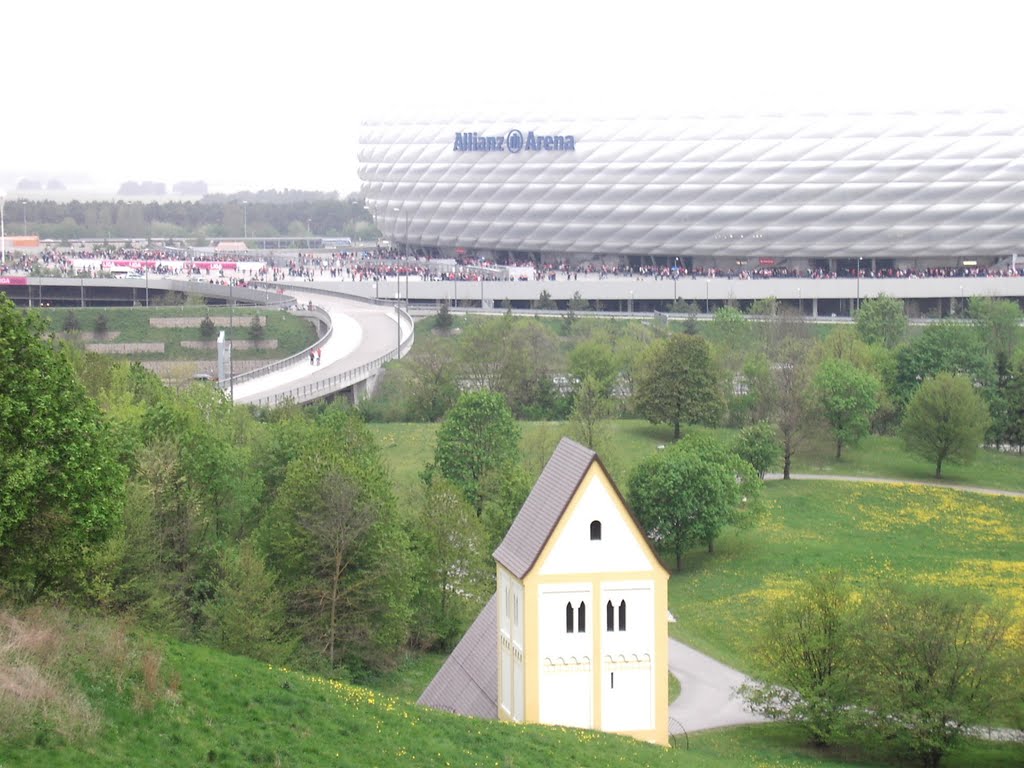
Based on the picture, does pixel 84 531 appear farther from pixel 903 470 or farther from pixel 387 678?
pixel 903 470

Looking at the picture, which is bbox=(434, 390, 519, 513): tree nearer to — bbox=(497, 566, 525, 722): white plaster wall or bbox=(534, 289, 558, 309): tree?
bbox=(497, 566, 525, 722): white plaster wall

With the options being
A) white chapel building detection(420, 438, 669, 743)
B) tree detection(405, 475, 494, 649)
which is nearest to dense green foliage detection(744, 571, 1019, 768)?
white chapel building detection(420, 438, 669, 743)

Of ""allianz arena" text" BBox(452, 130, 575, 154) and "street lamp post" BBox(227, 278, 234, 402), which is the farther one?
""allianz arena" text" BBox(452, 130, 575, 154)

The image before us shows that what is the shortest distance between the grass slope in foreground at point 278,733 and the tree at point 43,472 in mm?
2182

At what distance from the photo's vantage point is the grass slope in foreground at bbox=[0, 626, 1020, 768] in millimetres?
22719

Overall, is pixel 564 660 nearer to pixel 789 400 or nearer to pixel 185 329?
pixel 789 400

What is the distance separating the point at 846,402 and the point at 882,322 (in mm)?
26620

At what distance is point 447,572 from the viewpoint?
43.8m

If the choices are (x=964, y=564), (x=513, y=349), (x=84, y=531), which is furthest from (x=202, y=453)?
(x=513, y=349)

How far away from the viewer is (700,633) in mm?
45688

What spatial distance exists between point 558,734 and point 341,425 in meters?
22.5

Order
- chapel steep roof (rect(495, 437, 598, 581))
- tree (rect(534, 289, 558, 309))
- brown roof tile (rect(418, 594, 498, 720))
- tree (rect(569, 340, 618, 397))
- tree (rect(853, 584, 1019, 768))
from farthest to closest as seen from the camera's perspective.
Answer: tree (rect(534, 289, 558, 309)) < tree (rect(569, 340, 618, 397)) < tree (rect(853, 584, 1019, 768)) < brown roof tile (rect(418, 594, 498, 720)) < chapel steep roof (rect(495, 437, 598, 581))

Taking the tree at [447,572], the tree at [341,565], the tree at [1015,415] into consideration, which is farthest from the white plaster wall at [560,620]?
the tree at [1015,415]

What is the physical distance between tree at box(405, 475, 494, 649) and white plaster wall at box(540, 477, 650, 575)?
36.8 feet
